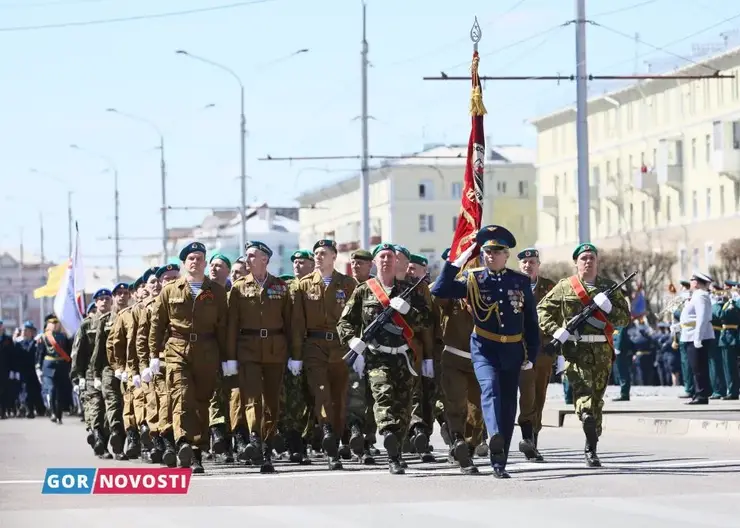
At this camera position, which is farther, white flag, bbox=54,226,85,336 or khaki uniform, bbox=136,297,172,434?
→ white flag, bbox=54,226,85,336

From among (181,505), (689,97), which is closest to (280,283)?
(181,505)

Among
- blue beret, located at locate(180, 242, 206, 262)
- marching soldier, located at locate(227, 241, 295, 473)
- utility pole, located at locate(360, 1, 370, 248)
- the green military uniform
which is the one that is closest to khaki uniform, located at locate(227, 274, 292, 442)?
marching soldier, located at locate(227, 241, 295, 473)

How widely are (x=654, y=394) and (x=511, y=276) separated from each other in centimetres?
1680

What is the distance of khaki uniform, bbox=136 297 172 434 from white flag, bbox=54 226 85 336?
17.6m

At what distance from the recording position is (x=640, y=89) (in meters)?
89.6

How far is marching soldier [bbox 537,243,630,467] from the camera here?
16.3m

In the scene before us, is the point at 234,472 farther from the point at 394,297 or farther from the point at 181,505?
the point at 181,505

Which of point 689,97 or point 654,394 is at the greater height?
point 689,97

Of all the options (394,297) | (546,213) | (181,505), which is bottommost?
(181,505)

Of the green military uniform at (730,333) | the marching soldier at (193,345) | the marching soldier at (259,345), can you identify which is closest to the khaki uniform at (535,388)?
the marching soldier at (259,345)

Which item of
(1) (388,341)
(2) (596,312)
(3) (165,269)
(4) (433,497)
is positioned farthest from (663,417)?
(4) (433,497)

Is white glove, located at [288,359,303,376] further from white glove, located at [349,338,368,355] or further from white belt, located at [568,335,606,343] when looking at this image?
white belt, located at [568,335,606,343]

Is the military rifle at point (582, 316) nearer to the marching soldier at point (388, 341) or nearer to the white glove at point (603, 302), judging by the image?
the white glove at point (603, 302)

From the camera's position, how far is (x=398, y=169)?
136750mm
